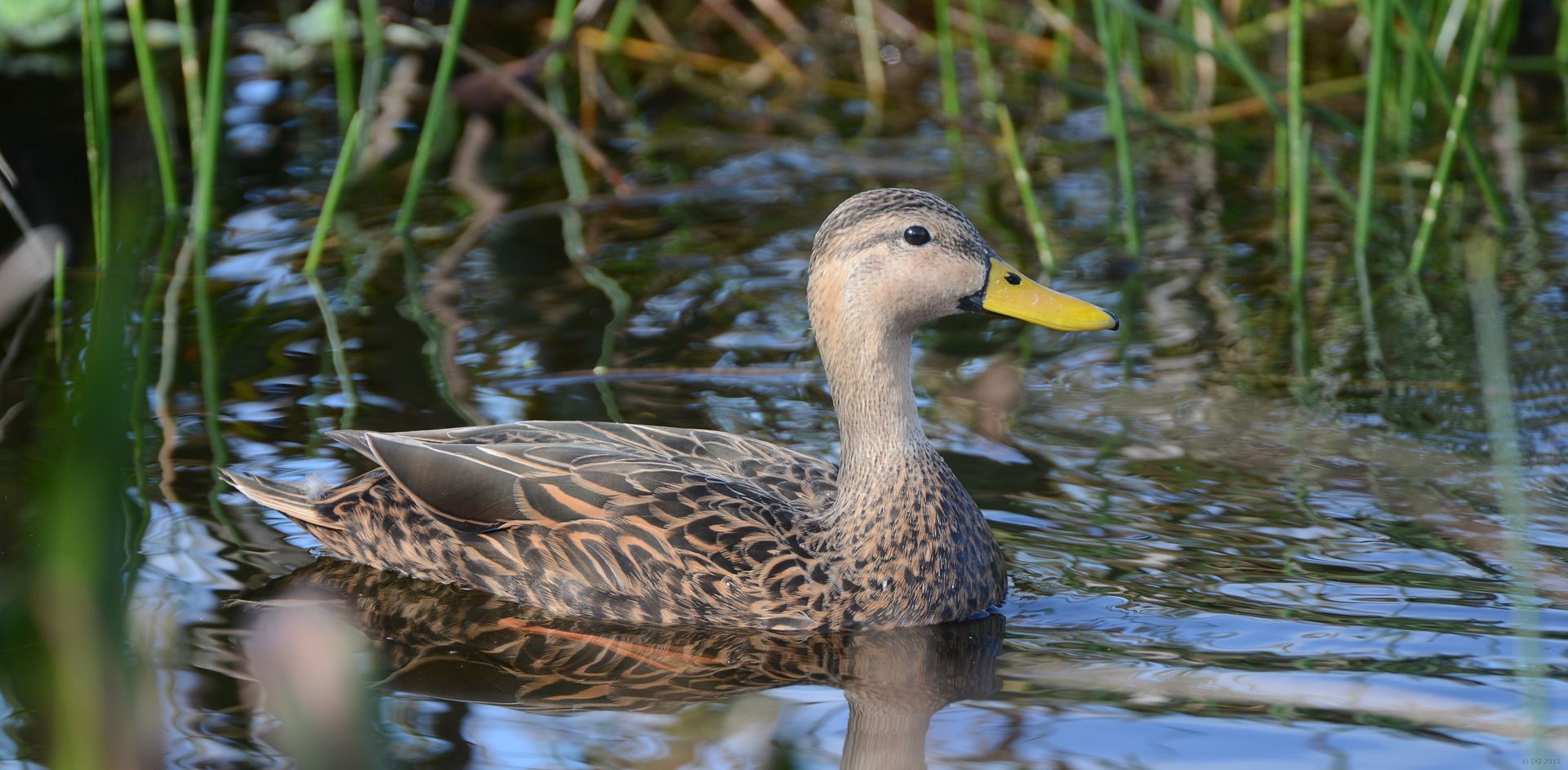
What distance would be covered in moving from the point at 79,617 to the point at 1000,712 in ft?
9.57

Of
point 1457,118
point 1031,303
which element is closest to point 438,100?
point 1031,303

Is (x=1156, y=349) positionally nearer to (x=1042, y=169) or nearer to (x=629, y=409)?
(x=629, y=409)

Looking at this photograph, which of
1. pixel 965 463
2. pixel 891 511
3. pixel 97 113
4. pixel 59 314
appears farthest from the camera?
pixel 97 113

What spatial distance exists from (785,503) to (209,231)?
165 inches

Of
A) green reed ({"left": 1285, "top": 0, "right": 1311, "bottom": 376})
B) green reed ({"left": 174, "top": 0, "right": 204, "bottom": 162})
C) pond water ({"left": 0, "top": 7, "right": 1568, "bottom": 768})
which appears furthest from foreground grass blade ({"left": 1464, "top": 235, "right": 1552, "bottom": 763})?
green reed ({"left": 174, "top": 0, "right": 204, "bottom": 162})

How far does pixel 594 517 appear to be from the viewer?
192 inches

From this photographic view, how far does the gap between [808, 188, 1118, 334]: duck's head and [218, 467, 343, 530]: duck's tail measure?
162cm

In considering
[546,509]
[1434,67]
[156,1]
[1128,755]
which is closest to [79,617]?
[1128,755]

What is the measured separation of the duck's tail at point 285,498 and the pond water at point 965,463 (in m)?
0.13

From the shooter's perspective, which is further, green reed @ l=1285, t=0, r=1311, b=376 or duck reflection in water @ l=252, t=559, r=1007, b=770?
green reed @ l=1285, t=0, r=1311, b=376

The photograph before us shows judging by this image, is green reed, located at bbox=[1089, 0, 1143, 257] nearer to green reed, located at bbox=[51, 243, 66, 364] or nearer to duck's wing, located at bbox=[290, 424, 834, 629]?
duck's wing, located at bbox=[290, 424, 834, 629]

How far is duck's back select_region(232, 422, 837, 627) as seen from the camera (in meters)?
4.77

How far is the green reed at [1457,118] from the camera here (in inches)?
274

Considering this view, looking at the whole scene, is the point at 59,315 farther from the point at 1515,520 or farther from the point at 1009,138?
the point at 1515,520
